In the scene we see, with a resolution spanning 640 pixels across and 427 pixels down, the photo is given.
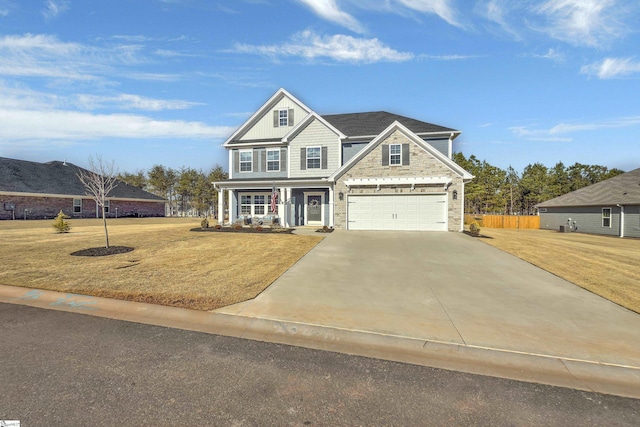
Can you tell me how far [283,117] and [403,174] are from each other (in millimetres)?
10614

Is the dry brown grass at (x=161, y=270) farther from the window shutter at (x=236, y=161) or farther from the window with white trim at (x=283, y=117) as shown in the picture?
the window with white trim at (x=283, y=117)

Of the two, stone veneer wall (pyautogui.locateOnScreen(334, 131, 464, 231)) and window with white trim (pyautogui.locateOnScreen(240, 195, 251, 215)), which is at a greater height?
stone veneer wall (pyautogui.locateOnScreen(334, 131, 464, 231))

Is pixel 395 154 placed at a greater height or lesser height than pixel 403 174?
greater

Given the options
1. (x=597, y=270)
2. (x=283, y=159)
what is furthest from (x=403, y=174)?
(x=597, y=270)

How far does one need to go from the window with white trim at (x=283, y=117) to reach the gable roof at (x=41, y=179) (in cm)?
2645

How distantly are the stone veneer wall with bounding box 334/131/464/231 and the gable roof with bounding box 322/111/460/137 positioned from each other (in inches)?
114

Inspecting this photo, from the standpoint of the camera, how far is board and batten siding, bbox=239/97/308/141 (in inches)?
861

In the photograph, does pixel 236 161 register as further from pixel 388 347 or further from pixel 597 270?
pixel 597 270

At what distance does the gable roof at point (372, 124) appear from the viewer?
20.4m


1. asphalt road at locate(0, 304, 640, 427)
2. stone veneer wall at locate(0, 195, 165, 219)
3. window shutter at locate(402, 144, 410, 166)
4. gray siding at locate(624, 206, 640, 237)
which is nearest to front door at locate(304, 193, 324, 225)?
window shutter at locate(402, 144, 410, 166)

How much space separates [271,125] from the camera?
22.2m

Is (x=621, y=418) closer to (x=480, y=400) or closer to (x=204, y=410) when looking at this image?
(x=480, y=400)

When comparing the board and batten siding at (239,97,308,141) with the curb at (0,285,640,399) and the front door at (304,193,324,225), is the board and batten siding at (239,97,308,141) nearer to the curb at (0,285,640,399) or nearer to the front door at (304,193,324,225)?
the front door at (304,193,324,225)

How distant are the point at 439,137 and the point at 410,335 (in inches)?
746
